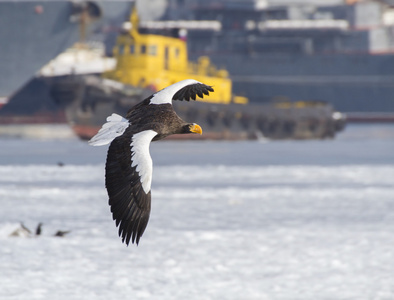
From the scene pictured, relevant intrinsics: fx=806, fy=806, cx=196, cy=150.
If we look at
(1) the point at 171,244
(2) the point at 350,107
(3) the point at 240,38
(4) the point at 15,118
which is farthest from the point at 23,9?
(1) the point at 171,244

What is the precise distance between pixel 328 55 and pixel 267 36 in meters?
6.11

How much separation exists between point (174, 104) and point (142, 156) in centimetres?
4060

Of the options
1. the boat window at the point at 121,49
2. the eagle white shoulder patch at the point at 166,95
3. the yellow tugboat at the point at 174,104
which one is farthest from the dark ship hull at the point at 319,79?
the eagle white shoulder patch at the point at 166,95

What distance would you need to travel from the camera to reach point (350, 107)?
75750 mm

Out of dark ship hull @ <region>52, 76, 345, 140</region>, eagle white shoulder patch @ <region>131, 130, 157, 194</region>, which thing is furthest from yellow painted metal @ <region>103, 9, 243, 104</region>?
eagle white shoulder patch @ <region>131, 130, 157, 194</region>

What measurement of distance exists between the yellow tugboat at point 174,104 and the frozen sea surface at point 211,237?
17.1 m

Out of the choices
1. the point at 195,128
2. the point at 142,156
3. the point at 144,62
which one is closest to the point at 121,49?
the point at 144,62

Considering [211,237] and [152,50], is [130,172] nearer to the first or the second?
[211,237]

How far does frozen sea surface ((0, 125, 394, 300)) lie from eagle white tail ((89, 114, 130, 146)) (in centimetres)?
399

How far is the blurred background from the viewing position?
13789 millimetres

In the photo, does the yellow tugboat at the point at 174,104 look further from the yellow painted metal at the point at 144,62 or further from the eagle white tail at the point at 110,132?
the eagle white tail at the point at 110,132

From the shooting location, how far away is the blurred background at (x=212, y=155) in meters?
13.8

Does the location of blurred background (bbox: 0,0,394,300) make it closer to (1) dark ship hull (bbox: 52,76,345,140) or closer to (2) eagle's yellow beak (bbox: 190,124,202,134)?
(1) dark ship hull (bbox: 52,76,345,140)

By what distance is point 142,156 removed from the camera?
8164 millimetres
